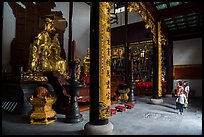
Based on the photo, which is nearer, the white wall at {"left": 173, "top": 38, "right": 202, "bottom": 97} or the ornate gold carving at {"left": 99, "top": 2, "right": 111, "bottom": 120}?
the ornate gold carving at {"left": 99, "top": 2, "right": 111, "bottom": 120}

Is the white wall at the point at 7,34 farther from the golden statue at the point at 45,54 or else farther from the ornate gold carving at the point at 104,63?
the ornate gold carving at the point at 104,63

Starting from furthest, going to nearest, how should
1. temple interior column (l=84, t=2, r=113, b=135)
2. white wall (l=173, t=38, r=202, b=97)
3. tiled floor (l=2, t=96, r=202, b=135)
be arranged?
white wall (l=173, t=38, r=202, b=97) < tiled floor (l=2, t=96, r=202, b=135) < temple interior column (l=84, t=2, r=113, b=135)

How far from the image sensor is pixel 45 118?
13.3 feet

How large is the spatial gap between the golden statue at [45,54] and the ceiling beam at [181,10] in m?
4.52

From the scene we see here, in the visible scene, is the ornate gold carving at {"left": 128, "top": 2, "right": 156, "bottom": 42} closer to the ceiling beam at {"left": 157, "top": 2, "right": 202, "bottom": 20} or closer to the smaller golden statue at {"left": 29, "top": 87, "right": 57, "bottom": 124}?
the ceiling beam at {"left": 157, "top": 2, "right": 202, "bottom": 20}

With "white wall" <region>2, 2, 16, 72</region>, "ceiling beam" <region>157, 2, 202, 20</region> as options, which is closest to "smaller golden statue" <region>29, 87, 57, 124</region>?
"white wall" <region>2, 2, 16, 72</region>

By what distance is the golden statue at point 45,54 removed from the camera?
6.54 metres

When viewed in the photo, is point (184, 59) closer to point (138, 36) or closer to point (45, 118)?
point (138, 36)

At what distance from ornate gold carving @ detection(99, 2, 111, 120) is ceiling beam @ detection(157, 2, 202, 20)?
456cm

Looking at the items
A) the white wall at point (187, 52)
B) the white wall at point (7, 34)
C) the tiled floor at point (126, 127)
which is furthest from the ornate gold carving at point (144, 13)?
the white wall at point (7, 34)

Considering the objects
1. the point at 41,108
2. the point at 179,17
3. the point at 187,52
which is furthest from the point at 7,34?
the point at 187,52

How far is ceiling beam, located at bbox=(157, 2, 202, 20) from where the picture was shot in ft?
21.3

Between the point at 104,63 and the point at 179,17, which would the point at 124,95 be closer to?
the point at 104,63

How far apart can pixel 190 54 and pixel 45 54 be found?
26.1 ft
